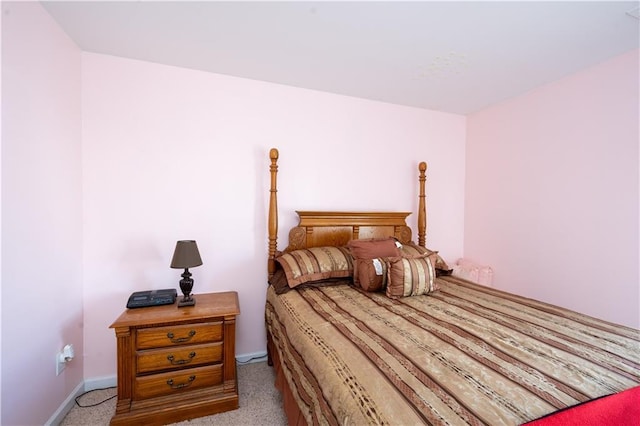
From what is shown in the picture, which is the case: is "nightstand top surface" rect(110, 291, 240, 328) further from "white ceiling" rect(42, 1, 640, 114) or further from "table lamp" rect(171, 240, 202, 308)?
"white ceiling" rect(42, 1, 640, 114)

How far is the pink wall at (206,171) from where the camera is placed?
2.04 meters

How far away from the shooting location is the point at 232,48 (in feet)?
6.42

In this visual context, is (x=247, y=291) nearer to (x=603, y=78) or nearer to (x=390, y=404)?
(x=390, y=404)

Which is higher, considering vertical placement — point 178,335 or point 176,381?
point 178,335

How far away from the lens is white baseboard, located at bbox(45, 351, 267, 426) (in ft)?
5.42

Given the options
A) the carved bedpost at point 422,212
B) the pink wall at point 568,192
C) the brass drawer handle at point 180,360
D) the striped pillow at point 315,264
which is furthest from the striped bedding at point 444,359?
the carved bedpost at point 422,212

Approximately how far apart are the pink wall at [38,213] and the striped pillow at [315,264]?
4.59 ft

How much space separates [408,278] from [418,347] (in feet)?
2.43

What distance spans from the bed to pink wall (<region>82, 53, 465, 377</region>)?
0.79ft

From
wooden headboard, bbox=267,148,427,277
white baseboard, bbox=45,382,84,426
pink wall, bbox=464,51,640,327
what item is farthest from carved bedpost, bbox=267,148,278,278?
pink wall, bbox=464,51,640,327

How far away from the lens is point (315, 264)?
2141 mm

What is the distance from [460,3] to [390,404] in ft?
6.20

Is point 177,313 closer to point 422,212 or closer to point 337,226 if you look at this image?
point 337,226

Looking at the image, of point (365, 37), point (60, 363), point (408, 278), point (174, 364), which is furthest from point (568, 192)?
point (60, 363)
